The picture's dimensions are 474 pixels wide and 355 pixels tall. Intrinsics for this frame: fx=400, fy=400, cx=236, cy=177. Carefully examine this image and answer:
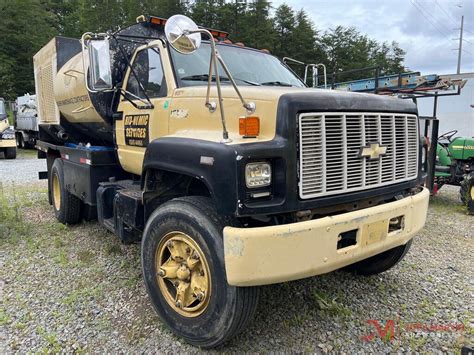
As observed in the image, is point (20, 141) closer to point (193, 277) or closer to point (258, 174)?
point (193, 277)

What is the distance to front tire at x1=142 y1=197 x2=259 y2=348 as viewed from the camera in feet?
8.79

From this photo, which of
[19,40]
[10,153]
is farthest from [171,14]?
[10,153]

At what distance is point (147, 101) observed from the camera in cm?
395

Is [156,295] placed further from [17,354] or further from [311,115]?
[311,115]

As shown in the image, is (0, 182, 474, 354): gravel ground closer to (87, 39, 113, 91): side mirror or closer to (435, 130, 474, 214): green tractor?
(87, 39, 113, 91): side mirror

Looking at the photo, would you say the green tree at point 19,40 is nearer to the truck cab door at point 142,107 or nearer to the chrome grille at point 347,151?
the truck cab door at point 142,107

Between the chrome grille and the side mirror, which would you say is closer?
the chrome grille

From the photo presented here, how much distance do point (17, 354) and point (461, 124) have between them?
64.8 ft

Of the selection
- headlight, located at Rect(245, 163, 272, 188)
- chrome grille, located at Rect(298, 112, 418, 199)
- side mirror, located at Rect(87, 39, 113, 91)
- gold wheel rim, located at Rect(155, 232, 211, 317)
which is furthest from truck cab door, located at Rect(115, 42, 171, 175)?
chrome grille, located at Rect(298, 112, 418, 199)

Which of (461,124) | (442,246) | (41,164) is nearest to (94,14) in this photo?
(41,164)

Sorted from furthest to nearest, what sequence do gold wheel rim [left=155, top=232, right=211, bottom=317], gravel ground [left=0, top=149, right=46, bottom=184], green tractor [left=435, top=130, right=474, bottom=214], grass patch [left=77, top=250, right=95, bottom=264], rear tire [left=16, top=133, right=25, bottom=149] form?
rear tire [left=16, top=133, right=25, bottom=149] → gravel ground [left=0, top=149, right=46, bottom=184] → green tractor [left=435, top=130, right=474, bottom=214] → grass patch [left=77, top=250, right=95, bottom=264] → gold wheel rim [left=155, top=232, right=211, bottom=317]

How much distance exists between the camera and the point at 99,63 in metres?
3.66

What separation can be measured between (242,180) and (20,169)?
44.0 feet

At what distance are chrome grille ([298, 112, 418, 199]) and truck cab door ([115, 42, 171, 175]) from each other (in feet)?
5.10
